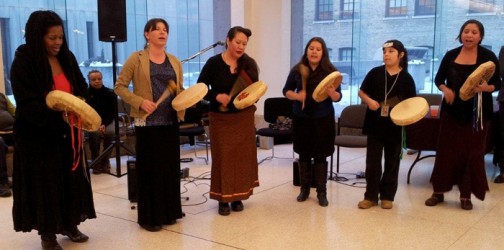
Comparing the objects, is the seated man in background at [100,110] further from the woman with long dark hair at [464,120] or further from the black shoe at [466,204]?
the black shoe at [466,204]

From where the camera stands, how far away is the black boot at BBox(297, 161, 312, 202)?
4008 millimetres

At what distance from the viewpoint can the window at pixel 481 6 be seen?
623 centimetres

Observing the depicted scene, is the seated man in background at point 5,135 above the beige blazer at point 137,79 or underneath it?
underneath

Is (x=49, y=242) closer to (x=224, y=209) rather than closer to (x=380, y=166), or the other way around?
(x=224, y=209)

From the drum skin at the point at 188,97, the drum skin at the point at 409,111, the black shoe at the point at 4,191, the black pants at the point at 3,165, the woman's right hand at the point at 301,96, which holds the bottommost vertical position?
the black shoe at the point at 4,191

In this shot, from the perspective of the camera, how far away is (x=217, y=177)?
3682 mm

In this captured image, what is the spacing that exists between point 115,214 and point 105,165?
5.14ft

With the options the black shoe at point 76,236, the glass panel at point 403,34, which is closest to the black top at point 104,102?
the black shoe at point 76,236

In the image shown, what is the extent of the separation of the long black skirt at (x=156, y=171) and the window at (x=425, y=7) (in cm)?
466

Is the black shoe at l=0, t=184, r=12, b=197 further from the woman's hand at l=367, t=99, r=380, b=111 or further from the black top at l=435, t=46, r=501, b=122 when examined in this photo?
the black top at l=435, t=46, r=501, b=122

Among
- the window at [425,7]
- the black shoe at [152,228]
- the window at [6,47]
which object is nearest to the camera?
the black shoe at [152,228]

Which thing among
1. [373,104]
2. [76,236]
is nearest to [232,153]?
[373,104]

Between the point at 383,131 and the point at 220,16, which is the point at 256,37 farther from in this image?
the point at 383,131

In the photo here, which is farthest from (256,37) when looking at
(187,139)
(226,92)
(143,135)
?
(143,135)
